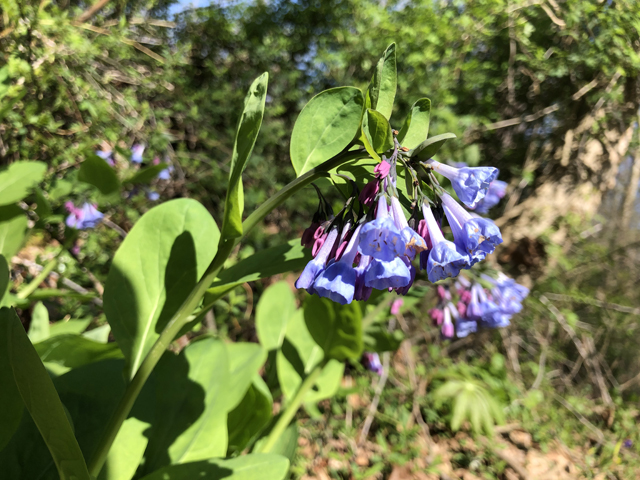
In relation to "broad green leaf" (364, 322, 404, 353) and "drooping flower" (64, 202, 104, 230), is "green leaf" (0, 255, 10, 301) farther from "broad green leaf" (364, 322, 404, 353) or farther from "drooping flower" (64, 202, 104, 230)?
"broad green leaf" (364, 322, 404, 353)

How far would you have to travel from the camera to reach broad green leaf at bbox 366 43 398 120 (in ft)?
2.38

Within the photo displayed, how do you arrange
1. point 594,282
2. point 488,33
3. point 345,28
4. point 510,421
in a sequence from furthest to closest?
point 594,282 < point 345,28 < point 510,421 < point 488,33

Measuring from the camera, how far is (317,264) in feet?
2.50

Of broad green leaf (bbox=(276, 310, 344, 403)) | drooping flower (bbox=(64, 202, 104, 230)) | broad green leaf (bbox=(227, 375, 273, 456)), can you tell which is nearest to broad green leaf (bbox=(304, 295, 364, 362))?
broad green leaf (bbox=(276, 310, 344, 403))

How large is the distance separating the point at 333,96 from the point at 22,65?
1.63 m

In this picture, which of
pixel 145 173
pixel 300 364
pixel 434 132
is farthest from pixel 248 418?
pixel 434 132

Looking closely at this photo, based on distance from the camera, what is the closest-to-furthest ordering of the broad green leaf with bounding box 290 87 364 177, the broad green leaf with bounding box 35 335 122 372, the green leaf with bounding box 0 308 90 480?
the green leaf with bounding box 0 308 90 480, the broad green leaf with bounding box 290 87 364 177, the broad green leaf with bounding box 35 335 122 372

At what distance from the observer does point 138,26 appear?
2846mm

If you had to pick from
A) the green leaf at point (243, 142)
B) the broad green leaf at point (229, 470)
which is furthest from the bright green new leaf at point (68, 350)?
the green leaf at point (243, 142)

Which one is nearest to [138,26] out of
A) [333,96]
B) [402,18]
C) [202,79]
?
[202,79]

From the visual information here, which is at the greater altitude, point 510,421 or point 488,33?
point 488,33

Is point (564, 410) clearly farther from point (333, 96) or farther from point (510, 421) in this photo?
point (333, 96)

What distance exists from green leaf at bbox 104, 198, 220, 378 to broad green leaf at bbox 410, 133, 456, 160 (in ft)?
2.08

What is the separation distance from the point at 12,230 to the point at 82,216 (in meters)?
0.32
